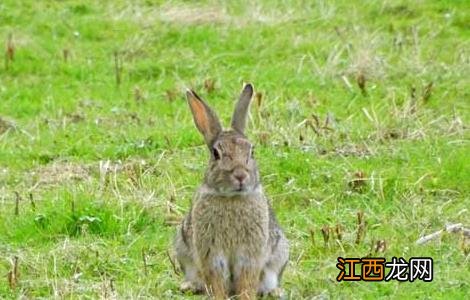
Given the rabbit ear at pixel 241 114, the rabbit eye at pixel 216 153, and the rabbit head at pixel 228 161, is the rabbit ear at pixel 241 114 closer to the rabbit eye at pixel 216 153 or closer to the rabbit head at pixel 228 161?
the rabbit head at pixel 228 161

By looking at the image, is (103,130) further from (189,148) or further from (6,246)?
(6,246)

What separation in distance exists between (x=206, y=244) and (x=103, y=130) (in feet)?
13.9

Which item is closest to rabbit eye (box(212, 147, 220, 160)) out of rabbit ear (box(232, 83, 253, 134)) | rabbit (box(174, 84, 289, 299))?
rabbit (box(174, 84, 289, 299))

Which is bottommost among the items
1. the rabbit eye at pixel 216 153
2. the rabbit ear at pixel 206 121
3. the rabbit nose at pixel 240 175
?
the rabbit nose at pixel 240 175

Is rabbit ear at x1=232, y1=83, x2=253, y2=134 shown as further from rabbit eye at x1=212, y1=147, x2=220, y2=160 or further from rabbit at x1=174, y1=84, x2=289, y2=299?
rabbit eye at x1=212, y1=147, x2=220, y2=160

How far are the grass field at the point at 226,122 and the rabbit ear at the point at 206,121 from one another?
888 mm

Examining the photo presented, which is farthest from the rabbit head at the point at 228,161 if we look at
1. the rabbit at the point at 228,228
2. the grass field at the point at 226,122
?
the grass field at the point at 226,122

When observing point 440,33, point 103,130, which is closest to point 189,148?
point 103,130

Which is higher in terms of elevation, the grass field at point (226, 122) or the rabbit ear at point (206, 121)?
the rabbit ear at point (206, 121)

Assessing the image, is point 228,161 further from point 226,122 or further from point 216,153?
point 226,122

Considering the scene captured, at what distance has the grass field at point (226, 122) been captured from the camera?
810cm

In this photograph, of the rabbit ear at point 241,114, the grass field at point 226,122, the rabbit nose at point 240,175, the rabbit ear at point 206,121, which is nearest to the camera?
the rabbit nose at point 240,175

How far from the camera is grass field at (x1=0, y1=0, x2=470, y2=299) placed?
8.10 metres

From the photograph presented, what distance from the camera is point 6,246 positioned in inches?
333
